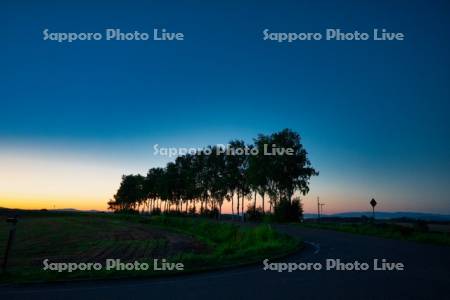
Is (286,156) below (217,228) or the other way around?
the other way around

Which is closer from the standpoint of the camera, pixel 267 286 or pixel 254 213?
pixel 267 286

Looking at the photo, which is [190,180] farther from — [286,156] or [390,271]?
[390,271]

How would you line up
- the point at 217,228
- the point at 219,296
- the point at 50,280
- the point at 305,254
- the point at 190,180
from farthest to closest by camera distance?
the point at 190,180 < the point at 217,228 < the point at 305,254 < the point at 50,280 < the point at 219,296

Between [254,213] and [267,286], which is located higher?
[267,286]

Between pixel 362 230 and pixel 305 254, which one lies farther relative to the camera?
pixel 362 230

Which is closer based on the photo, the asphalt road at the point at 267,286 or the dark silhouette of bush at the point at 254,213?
the asphalt road at the point at 267,286

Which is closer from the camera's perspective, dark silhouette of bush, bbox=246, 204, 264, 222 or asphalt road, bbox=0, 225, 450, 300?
asphalt road, bbox=0, 225, 450, 300

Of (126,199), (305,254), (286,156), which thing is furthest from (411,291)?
(126,199)

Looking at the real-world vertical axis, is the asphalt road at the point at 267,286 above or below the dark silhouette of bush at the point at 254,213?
above

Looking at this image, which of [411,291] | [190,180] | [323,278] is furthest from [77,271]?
[190,180]

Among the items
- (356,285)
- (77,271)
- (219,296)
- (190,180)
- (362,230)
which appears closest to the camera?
(219,296)

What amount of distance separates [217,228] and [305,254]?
19555mm

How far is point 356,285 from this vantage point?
9359mm

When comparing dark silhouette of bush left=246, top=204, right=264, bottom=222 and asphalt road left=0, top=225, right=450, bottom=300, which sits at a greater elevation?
asphalt road left=0, top=225, right=450, bottom=300
